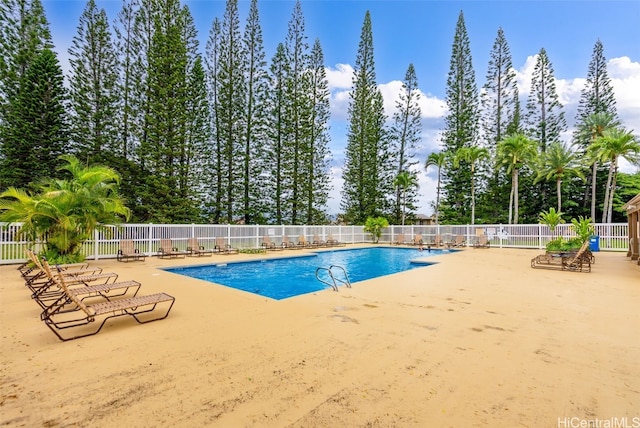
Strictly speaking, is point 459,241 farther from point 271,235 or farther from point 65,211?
point 65,211

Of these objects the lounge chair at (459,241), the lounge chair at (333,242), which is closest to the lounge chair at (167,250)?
the lounge chair at (333,242)

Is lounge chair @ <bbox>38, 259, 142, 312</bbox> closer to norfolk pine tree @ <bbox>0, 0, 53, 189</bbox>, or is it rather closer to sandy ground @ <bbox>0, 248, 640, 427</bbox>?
sandy ground @ <bbox>0, 248, 640, 427</bbox>

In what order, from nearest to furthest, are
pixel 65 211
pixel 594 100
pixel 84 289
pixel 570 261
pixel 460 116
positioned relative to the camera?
pixel 84 289
pixel 65 211
pixel 570 261
pixel 594 100
pixel 460 116

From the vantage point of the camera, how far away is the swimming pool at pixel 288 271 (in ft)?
25.2

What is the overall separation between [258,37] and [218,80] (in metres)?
3.81

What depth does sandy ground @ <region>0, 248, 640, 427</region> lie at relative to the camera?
195 cm

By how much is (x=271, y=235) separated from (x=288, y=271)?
19.0 ft

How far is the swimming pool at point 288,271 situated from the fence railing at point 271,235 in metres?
2.88

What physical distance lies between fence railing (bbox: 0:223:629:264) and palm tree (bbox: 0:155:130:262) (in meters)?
1.05

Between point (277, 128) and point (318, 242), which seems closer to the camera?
point (318, 242)

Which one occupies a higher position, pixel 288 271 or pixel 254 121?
pixel 254 121

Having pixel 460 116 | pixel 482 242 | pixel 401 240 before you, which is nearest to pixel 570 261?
pixel 482 242

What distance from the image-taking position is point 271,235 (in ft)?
51.3

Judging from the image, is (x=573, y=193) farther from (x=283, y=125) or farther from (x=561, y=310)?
(x=561, y=310)
